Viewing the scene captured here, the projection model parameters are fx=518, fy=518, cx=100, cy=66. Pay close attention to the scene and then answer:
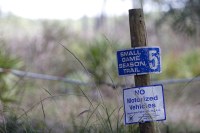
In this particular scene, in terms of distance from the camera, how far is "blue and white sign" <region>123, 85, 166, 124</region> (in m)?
3.19

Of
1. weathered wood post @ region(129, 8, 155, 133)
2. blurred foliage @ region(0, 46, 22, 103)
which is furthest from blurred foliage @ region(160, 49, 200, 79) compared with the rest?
weathered wood post @ region(129, 8, 155, 133)

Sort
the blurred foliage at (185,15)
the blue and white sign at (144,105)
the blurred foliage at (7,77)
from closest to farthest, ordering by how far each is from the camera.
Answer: the blue and white sign at (144,105), the blurred foliage at (185,15), the blurred foliage at (7,77)

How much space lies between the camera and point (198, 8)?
6.65m

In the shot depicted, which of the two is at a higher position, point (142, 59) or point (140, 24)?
point (140, 24)

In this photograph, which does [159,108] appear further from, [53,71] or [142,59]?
[53,71]

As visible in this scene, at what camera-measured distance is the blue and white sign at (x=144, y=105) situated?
3189 millimetres

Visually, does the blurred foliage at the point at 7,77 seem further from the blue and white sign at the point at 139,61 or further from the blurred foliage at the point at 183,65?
the blurred foliage at the point at 183,65

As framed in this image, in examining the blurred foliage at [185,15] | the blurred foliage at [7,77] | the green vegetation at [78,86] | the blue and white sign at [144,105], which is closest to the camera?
the blue and white sign at [144,105]

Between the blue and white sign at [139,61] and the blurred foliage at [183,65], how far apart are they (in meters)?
12.1

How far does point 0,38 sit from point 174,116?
13.6 feet

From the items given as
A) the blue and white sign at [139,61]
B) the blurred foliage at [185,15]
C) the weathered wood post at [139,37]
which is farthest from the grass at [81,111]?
the blurred foliage at [185,15]

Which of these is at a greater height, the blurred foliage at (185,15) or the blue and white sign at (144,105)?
the blurred foliage at (185,15)

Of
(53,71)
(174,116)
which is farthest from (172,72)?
(174,116)

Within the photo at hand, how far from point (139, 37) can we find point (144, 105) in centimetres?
44
